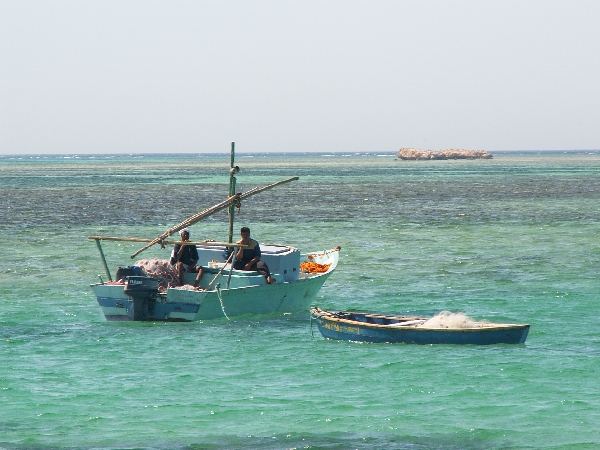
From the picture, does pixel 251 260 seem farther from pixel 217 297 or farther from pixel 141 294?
pixel 141 294

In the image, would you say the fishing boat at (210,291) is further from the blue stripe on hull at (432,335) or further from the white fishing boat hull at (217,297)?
the blue stripe on hull at (432,335)

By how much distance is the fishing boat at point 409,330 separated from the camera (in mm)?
24172

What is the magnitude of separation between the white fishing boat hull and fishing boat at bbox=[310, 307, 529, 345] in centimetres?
257

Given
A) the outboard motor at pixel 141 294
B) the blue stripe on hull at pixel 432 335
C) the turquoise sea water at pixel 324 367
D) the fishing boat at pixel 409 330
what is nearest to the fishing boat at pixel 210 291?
the outboard motor at pixel 141 294

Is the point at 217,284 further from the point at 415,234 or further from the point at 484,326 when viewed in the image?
the point at 415,234

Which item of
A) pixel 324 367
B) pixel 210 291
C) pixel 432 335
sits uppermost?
pixel 210 291

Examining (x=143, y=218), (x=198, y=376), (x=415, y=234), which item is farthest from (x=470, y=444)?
(x=143, y=218)

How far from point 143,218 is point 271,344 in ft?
143

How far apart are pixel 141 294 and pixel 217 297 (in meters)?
1.83

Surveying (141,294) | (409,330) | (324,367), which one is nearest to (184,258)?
(141,294)

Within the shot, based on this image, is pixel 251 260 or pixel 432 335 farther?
pixel 251 260

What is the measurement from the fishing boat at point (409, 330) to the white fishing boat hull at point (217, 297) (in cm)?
257

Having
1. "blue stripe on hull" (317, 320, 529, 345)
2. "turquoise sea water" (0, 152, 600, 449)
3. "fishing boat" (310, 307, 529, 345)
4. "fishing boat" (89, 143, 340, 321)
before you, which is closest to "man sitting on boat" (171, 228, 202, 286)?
"fishing boat" (89, 143, 340, 321)

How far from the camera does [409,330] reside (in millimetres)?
24547
